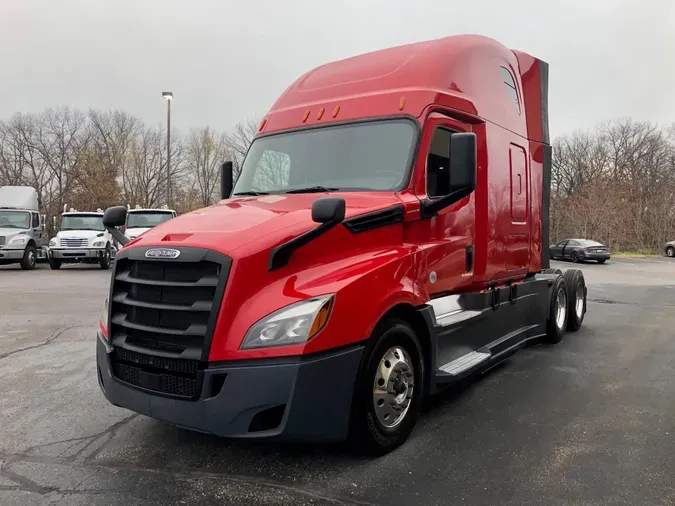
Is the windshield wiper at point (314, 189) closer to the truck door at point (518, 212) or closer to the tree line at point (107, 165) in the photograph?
the truck door at point (518, 212)

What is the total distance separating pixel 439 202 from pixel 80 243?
732 inches

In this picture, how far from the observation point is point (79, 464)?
11.4 ft

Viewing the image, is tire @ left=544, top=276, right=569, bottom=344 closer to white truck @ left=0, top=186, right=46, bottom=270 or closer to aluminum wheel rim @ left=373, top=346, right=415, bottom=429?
aluminum wheel rim @ left=373, top=346, right=415, bottom=429

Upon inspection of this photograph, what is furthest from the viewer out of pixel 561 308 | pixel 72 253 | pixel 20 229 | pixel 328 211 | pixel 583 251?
pixel 583 251

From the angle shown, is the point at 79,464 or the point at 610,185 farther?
the point at 610,185

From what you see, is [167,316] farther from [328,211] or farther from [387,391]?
[387,391]

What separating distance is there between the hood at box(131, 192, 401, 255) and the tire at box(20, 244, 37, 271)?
62.0ft

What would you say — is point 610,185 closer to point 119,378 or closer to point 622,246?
point 622,246

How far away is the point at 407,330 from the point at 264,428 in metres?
1.27

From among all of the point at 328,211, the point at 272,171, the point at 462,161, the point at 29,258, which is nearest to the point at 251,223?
the point at 328,211

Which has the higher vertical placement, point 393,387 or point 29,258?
point 29,258

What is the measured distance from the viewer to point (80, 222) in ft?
66.5

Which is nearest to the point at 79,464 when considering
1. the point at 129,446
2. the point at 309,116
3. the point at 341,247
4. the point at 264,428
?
the point at 129,446

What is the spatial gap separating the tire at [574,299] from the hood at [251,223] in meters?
5.34
